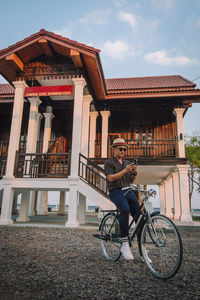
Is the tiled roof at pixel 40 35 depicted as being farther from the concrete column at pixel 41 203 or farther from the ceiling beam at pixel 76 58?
the concrete column at pixel 41 203

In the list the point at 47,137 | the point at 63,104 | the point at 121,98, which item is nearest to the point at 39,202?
the point at 47,137

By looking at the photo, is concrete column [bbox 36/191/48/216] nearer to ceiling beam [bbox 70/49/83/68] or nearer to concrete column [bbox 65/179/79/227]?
concrete column [bbox 65/179/79/227]

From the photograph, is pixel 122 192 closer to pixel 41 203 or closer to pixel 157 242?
pixel 157 242

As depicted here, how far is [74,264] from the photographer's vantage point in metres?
2.93

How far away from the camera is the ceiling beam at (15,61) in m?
8.64

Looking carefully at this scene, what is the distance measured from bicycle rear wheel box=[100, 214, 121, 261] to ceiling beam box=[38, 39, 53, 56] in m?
7.81

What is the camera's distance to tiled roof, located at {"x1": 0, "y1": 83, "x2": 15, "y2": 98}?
12.1 metres

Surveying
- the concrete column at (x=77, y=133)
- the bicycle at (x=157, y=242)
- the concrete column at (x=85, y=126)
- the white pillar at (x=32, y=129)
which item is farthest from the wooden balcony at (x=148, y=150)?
the bicycle at (x=157, y=242)

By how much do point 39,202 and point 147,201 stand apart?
14.2 m

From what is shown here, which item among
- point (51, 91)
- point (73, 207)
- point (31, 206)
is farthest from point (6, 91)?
point (73, 207)

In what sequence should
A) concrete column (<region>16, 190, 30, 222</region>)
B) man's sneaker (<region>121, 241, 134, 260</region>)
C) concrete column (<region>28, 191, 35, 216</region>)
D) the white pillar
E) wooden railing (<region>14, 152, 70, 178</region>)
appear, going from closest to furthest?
man's sneaker (<region>121, 241, 134, 260</region>)
wooden railing (<region>14, 152, 70, 178</region>)
concrete column (<region>16, 190, 30, 222</region>)
the white pillar
concrete column (<region>28, 191, 35, 216</region>)

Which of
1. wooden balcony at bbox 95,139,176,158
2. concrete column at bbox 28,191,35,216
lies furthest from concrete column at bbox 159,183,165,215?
concrete column at bbox 28,191,35,216

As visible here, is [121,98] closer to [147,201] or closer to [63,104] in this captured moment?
[63,104]

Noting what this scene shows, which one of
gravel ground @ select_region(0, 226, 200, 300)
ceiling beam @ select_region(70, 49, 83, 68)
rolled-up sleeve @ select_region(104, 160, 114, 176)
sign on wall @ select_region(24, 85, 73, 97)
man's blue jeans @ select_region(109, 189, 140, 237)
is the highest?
ceiling beam @ select_region(70, 49, 83, 68)
